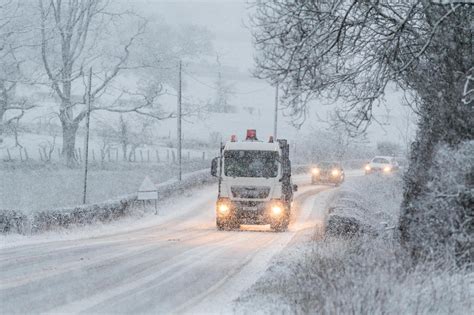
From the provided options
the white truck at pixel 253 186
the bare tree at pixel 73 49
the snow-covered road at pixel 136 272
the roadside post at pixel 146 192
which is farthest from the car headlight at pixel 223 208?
the bare tree at pixel 73 49

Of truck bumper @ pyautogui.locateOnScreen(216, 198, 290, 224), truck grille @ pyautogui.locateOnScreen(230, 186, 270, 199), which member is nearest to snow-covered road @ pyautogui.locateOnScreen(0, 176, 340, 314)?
truck bumper @ pyautogui.locateOnScreen(216, 198, 290, 224)

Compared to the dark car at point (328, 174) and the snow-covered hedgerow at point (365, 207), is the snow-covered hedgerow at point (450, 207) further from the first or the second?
the dark car at point (328, 174)

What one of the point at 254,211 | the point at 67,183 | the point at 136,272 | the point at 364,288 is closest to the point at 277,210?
the point at 254,211

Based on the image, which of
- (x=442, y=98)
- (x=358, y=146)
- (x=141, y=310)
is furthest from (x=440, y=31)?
(x=358, y=146)

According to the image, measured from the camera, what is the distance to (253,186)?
71.9 ft

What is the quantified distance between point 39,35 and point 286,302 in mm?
36641

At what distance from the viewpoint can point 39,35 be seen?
1665 inches

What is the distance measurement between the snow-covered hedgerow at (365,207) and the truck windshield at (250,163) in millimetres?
2380

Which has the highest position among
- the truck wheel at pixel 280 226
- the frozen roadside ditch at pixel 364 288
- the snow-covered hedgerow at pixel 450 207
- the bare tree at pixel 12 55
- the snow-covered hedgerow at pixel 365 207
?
the bare tree at pixel 12 55

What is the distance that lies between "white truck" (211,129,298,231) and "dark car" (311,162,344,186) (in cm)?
2374

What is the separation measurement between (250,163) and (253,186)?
0.80 meters

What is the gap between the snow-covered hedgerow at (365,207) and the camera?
17.8 metres

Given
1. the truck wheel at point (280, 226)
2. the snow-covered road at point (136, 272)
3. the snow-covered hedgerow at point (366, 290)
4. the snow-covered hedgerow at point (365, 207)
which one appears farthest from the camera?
the truck wheel at point (280, 226)

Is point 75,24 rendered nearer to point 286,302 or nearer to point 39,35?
point 39,35
